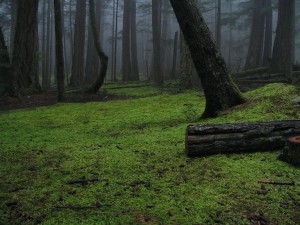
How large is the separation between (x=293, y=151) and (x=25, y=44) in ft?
38.3

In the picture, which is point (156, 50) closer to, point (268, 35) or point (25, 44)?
point (268, 35)

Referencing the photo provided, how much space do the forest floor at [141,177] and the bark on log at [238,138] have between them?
13 cm

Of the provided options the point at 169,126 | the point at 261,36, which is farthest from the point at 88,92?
the point at 261,36

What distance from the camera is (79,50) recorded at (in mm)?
21094

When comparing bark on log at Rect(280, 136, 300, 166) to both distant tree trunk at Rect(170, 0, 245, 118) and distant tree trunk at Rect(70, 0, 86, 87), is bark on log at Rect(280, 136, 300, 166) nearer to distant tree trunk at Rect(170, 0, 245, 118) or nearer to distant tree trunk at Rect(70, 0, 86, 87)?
distant tree trunk at Rect(170, 0, 245, 118)

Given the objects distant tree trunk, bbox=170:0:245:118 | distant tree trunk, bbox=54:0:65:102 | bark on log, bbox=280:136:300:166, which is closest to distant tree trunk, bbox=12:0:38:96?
distant tree trunk, bbox=54:0:65:102

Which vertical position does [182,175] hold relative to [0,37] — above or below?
below

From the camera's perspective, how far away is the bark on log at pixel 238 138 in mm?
4379

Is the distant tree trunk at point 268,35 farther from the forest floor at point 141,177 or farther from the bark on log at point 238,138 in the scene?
the bark on log at point 238,138

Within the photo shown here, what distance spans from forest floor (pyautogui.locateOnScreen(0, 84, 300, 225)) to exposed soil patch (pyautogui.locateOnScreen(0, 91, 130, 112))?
173 inches

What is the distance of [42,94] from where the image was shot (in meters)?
13.4

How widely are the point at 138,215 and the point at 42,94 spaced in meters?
11.4

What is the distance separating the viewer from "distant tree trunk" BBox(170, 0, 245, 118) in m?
6.30

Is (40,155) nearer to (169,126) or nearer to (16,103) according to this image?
(169,126)
